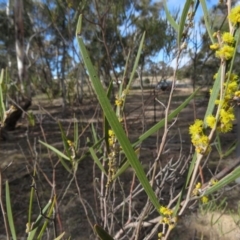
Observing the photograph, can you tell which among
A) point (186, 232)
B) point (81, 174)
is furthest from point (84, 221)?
point (81, 174)

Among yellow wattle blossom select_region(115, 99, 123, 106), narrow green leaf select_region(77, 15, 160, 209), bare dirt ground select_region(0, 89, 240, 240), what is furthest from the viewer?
bare dirt ground select_region(0, 89, 240, 240)

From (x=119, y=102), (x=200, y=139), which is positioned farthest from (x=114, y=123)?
(x=119, y=102)

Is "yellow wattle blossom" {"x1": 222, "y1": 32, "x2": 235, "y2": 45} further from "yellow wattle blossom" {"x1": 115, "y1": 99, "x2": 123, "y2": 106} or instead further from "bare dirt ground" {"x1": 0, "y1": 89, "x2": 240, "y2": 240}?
"bare dirt ground" {"x1": 0, "y1": 89, "x2": 240, "y2": 240}

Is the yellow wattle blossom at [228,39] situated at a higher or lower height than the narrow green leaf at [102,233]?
higher

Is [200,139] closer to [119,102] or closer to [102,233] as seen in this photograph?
[102,233]

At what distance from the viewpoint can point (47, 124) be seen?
5289mm

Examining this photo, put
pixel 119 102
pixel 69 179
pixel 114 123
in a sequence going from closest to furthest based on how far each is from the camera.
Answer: pixel 114 123
pixel 119 102
pixel 69 179

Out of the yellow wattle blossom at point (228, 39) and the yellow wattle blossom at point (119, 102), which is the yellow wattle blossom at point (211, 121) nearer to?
the yellow wattle blossom at point (228, 39)

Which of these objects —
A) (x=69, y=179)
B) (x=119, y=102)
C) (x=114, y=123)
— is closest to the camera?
(x=114, y=123)

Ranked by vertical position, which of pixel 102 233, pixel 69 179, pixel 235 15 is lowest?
pixel 69 179

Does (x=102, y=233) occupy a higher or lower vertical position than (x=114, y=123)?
lower

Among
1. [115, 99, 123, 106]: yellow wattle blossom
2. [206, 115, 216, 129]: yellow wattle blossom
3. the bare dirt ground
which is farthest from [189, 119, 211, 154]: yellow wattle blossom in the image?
the bare dirt ground

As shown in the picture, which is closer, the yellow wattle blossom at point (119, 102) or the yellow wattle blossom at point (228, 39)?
the yellow wattle blossom at point (228, 39)

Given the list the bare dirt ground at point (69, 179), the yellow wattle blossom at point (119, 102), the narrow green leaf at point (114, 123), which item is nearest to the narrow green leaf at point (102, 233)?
the narrow green leaf at point (114, 123)
